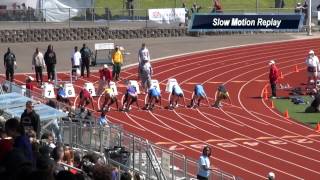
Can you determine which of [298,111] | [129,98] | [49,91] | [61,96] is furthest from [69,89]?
[298,111]

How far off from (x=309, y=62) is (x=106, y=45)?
8.66 meters

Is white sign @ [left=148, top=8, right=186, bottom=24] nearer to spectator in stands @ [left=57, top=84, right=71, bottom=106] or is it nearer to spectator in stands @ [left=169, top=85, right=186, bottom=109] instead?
spectator in stands @ [left=169, top=85, right=186, bottom=109]

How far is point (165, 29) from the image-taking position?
49.0 meters

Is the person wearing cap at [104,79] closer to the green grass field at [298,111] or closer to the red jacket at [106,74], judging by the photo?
the red jacket at [106,74]

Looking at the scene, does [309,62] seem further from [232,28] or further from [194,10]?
[194,10]

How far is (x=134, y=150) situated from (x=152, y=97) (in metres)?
12.2

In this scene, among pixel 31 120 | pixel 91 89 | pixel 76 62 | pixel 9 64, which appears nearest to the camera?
pixel 31 120

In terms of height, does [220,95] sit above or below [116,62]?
below

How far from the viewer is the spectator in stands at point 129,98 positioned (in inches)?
1151

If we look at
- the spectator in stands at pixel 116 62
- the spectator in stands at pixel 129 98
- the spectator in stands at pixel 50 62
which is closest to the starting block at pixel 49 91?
the spectator in stands at pixel 129 98

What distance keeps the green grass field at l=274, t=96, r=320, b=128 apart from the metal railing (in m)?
10.5

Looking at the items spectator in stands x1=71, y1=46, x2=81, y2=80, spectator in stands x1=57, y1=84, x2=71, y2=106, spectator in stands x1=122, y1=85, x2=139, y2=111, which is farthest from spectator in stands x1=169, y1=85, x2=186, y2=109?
spectator in stands x1=71, y1=46, x2=81, y2=80

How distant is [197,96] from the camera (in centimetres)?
3033

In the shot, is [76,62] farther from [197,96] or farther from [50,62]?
[197,96]
